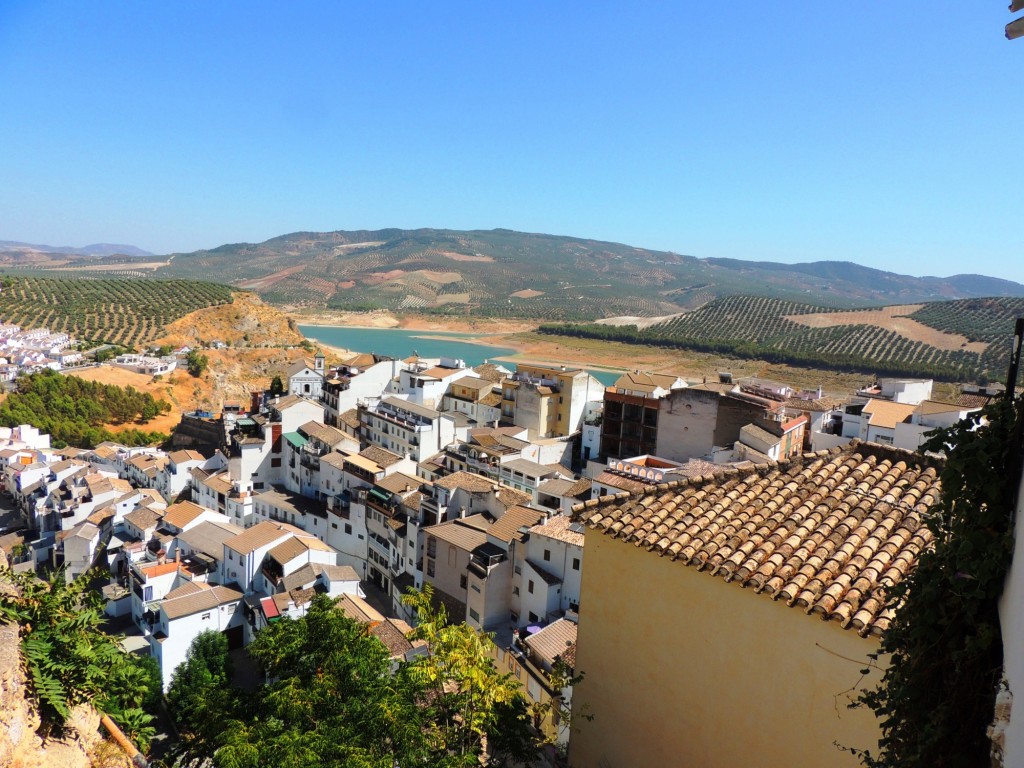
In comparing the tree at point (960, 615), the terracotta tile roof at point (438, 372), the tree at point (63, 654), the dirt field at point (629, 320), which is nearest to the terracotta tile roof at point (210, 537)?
the terracotta tile roof at point (438, 372)

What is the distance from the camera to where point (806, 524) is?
4.10 meters

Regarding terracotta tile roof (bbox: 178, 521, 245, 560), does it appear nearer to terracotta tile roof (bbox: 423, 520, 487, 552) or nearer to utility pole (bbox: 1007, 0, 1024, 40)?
terracotta tile roof (bbox: 423, 520, 487, 552)

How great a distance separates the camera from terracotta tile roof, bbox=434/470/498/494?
20.3m

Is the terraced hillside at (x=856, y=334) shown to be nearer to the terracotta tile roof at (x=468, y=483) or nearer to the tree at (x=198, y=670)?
the terracotta tile roof at (x=468, y=483)

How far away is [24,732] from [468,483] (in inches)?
690

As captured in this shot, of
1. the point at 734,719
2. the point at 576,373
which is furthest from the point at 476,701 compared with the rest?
the point at 576,373

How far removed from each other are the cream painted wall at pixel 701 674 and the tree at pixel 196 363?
54.0 metres

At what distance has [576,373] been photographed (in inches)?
1166

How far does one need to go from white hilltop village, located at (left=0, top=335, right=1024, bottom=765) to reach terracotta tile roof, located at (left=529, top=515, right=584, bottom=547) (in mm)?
82

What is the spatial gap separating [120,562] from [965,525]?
2635cm

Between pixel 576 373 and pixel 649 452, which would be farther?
pixel 576 373

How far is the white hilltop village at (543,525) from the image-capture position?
3.82 meters

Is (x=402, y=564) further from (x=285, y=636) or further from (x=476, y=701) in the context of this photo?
(x=476, y=701)

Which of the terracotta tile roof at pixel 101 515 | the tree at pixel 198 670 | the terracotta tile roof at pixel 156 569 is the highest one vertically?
the terracotta tile roof at pixel 156 569
